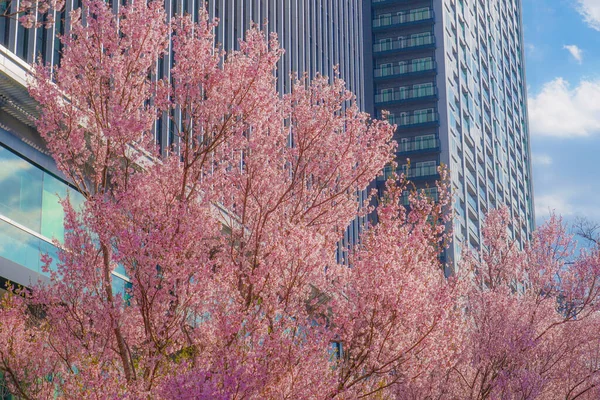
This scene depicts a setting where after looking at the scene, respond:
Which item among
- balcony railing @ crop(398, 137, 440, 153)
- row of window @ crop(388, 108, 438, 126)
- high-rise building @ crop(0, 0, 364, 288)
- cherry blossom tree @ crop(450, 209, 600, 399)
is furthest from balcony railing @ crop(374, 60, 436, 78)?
cherry blossom tree @ crop(450, 209, 600, 399)

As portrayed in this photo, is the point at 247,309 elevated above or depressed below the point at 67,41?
below

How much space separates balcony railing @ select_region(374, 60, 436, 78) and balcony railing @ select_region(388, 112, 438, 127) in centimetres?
456

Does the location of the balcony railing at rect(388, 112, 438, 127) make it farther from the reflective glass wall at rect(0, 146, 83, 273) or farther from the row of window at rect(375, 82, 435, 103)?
the reflective glass wall at rect(0, 146, 83, 273)

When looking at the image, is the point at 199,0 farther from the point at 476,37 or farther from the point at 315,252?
the point at 476,37

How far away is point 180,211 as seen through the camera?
13852 millimetres

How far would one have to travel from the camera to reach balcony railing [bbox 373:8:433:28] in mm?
89562

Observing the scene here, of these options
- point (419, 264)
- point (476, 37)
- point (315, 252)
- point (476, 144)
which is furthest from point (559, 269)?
point (476, 37)

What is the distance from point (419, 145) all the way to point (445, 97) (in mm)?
5322

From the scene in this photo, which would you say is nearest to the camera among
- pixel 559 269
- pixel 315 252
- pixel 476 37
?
pixel 315 252

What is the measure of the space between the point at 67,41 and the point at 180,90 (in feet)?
6.54

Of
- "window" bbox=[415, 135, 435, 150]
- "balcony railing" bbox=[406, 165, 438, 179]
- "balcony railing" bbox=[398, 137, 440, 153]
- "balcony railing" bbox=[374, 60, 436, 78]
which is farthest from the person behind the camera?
"balcony railing" bbox=[374, 60, 436, 78]

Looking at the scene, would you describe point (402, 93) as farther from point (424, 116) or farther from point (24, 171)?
point (24, 171)

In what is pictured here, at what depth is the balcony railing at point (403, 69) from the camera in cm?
8825

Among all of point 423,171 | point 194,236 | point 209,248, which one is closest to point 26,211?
point 209,248
